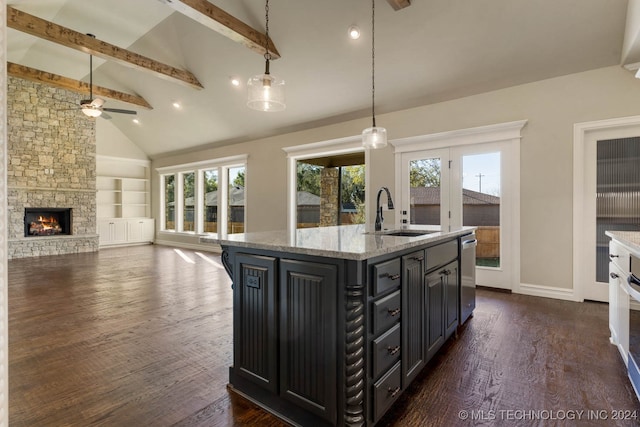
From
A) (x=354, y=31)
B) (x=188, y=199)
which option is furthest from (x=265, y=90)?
(x=188, y=199)

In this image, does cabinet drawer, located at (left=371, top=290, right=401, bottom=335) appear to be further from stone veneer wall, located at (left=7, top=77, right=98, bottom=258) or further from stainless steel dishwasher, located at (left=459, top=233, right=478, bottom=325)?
stone veneer wall, located at (left=7, top=77, right=98, bottom=258)

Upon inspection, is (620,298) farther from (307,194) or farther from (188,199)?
(188,199)

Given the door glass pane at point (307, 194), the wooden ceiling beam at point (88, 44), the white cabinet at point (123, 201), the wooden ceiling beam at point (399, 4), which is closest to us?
the wooden ceiling beam at point (399, 4)

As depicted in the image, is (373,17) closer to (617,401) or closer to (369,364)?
(369,364)

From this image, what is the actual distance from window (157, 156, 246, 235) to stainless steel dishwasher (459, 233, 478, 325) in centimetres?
570

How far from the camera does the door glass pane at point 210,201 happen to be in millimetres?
8586

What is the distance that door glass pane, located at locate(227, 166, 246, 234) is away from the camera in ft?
26.3

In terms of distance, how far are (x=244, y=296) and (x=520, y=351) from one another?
2.24 m

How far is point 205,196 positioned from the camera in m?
8.88

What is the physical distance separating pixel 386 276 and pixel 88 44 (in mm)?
6048

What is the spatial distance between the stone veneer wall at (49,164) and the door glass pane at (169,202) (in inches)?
72.2

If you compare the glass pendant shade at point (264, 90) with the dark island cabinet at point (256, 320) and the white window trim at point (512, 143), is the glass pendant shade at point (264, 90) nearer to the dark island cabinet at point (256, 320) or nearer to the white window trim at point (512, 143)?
the dark island cabinet at point (256, 320)

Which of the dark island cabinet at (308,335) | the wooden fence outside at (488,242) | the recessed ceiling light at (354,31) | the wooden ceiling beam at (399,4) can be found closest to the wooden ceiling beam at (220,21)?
the recessed ceiling light at (354,31)

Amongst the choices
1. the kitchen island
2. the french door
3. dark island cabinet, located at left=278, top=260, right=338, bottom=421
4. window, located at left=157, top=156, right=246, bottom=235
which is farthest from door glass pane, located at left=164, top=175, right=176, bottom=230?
dark island cabinet, located at left=278, top=260, right=338, bottom=421
